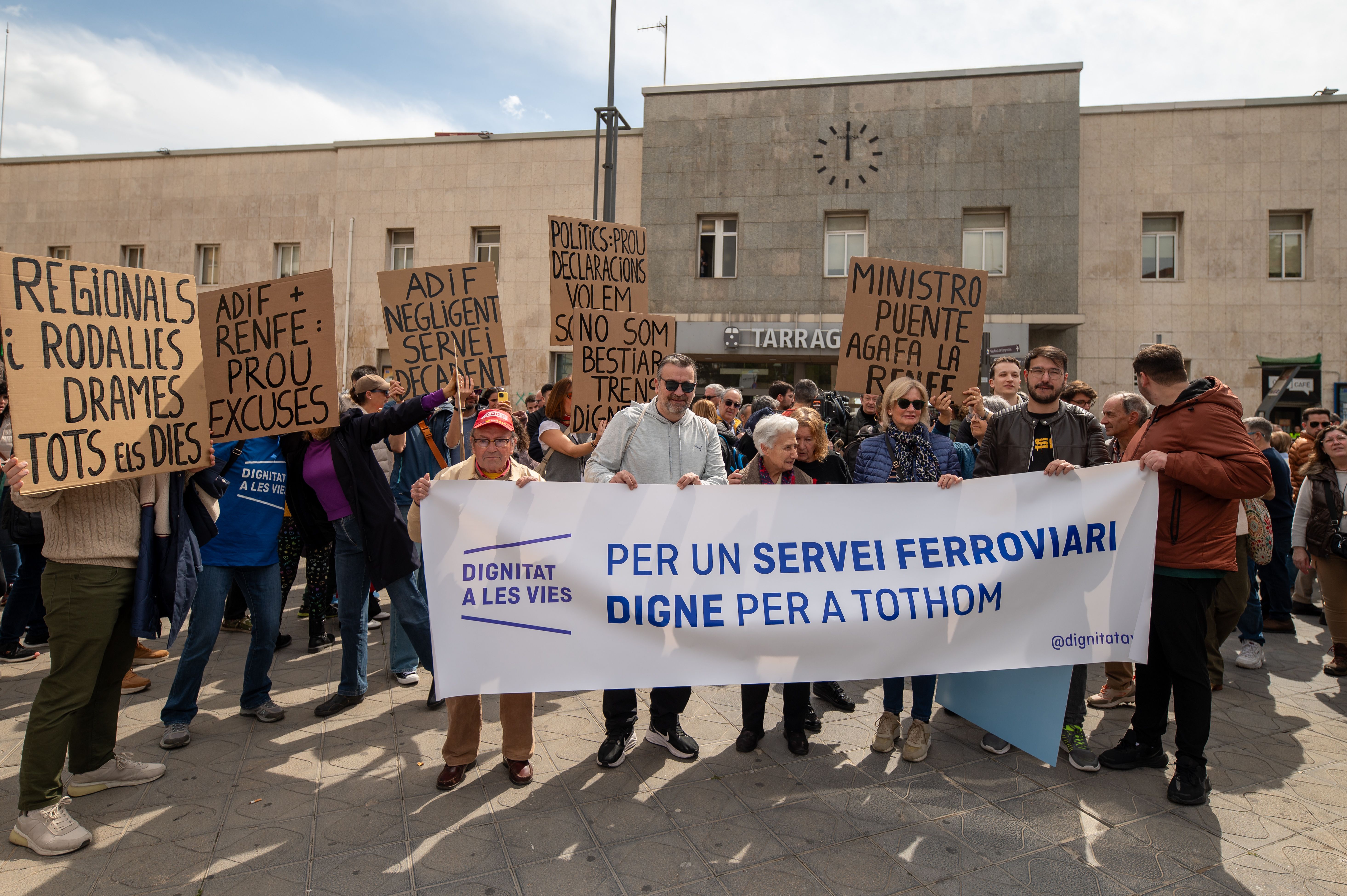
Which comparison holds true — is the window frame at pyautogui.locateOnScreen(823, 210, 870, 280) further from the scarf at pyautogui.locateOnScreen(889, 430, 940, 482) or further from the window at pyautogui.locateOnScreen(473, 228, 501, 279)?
the scarf at pyautogui.locateOnScreen(889, 430, 940, 482)

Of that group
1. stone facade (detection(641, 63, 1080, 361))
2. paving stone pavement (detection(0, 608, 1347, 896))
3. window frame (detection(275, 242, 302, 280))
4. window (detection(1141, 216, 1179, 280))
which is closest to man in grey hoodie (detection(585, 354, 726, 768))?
paving stone pavement (detection(0, 608, 1347, 896))

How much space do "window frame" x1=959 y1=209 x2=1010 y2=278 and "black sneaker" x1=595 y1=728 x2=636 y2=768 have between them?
16.6 m

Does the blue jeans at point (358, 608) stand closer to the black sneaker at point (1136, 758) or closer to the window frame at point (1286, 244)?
the black sneaker at point (1136, 758)

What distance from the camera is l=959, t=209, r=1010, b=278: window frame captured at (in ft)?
59.0

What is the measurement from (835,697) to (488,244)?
1837 cm

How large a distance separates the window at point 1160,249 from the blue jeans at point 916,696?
17.6m

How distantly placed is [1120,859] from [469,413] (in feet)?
17.2

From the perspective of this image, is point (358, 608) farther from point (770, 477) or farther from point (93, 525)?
point (770, 477)

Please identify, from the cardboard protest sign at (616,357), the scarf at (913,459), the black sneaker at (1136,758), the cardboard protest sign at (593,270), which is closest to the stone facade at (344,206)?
the cardboard protest sign at (593,270)

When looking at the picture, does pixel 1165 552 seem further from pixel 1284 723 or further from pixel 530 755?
pixel 530 755

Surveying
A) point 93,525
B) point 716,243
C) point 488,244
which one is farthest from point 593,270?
point 488,244

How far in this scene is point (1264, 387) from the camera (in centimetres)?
1761

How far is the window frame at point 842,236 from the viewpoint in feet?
61.0

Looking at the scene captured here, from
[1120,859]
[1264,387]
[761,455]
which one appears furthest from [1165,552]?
[1264,387]
